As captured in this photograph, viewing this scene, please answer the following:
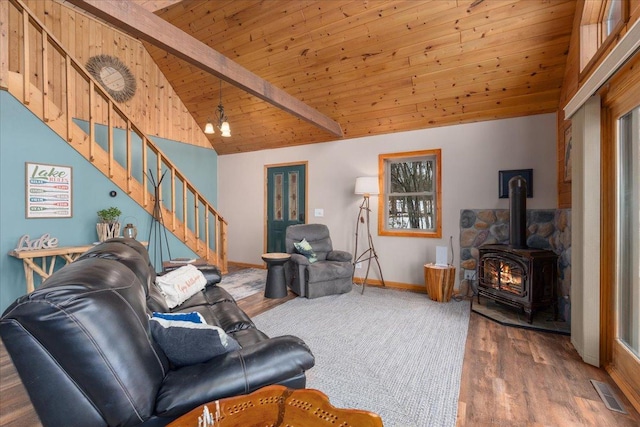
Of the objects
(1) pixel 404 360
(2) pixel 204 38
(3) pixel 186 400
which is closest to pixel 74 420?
(3) pixel 186 400

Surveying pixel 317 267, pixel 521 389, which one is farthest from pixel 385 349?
pixel 317 267

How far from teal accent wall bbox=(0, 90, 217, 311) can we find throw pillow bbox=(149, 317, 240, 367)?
3.09 meters

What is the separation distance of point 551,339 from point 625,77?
224 centimetres

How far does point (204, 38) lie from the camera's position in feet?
14.3

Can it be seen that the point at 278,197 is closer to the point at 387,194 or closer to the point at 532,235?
the point at 387,194

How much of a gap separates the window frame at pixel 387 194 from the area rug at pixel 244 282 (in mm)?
2180

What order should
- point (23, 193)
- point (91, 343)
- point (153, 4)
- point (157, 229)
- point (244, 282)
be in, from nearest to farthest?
point (91, 343) < point (153, 4) < point (23, 193) < point (157, 229) < point (244, 282)

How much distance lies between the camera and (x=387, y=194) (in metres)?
4.97

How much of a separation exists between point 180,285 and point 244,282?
2559 millimetres

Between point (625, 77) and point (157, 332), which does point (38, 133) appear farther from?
point (625, 77)

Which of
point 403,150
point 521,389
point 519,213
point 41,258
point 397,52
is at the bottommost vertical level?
point 521,389

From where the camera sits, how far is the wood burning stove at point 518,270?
310cm

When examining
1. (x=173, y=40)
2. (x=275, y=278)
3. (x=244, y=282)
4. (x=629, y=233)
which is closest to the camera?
(x=629, y=233)

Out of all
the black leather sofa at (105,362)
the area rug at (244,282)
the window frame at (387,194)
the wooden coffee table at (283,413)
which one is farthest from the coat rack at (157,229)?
the wooden coffee table at (283,413)
